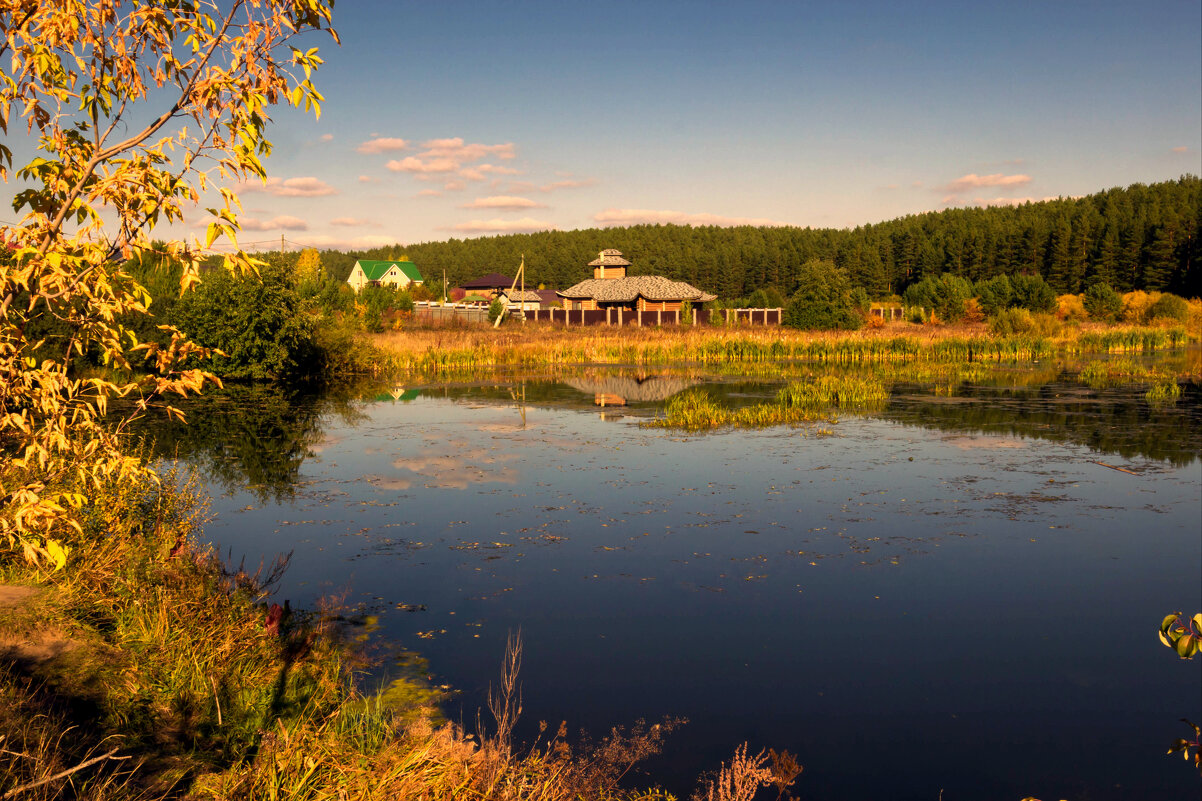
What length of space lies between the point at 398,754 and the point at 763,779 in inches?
82.9

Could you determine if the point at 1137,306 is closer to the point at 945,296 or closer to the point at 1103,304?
the point at 1103,304

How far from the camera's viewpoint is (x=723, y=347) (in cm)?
3906

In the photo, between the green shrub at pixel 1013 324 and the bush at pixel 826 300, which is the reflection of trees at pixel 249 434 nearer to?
the bush at pixel 826 300

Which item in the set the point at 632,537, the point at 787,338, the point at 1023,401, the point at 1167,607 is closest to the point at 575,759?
the point at 632,537

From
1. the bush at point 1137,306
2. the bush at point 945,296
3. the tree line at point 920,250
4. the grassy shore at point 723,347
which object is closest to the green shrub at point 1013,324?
the grassy shore at point 723,347

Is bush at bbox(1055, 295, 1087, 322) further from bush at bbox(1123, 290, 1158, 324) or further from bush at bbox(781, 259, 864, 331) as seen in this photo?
bush at bbox(781, 259, 864, 331)

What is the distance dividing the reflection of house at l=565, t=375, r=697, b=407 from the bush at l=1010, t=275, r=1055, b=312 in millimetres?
43021

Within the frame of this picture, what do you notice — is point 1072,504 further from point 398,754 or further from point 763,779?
point 398,754

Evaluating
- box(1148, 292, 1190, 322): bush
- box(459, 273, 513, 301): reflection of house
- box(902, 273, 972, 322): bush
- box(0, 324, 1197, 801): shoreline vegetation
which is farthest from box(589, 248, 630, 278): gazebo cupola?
box(0, 324, 1197, 801): shoreline vegetation

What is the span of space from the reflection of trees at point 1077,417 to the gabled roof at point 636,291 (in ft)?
144

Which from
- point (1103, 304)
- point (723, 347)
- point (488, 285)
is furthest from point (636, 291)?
point (488, 285)

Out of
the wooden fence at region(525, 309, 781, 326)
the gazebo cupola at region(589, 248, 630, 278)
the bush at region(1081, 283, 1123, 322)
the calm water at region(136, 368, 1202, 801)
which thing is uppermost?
the gazebo cupola at region(589, 248, 630, 278)

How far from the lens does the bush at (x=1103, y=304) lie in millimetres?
62656

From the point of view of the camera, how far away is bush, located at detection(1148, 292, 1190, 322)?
187 feet
